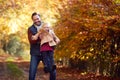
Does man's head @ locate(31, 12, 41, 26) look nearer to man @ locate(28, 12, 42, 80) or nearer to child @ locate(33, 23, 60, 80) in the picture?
man @ locate(28, 12, 42, 80)

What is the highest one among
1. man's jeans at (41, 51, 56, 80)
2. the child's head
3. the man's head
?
the man's head

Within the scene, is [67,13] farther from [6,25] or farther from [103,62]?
[6,25]

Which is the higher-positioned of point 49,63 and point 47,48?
point 47,48

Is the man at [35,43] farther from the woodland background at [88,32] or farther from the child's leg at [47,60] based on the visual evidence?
the woodland background at [88,32]

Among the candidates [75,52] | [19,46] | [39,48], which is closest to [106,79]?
[75,52]

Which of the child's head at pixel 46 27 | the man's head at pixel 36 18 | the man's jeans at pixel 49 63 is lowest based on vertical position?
the man's jeans at pixel 49 63

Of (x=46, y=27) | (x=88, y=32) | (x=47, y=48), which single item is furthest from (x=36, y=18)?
(x=88, y=32)

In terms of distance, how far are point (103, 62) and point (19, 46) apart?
23.8m

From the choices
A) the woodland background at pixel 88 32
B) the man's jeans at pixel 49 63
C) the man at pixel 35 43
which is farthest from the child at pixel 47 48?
the woodland background at pixel 88 32

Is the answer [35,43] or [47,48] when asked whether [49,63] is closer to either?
[47,48]

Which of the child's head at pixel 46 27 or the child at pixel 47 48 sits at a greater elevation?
the child's head at pixel 46 27

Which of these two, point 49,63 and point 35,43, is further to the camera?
point 35,43

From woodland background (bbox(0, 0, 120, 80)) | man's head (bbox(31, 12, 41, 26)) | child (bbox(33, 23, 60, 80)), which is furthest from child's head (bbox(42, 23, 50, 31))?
woodland background (bbox(0, 0, 120, 80))

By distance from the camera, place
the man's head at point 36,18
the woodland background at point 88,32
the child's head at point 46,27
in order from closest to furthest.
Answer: the child's head at point 46,27, the man's head at point 36,18, the woodland background at point 88,32
